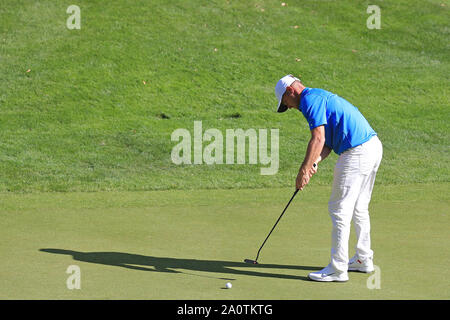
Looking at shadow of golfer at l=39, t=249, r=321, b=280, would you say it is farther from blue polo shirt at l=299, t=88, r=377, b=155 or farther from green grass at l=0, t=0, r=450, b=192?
green grass at l=0, t=0, r=450, b=192

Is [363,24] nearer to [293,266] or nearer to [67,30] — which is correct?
[67,30]

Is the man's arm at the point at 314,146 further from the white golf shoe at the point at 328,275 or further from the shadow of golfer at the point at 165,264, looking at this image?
the shadow of golfer at the point at 165,264

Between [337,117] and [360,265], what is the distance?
1.46 meters

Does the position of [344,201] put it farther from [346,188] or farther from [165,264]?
[165,264]

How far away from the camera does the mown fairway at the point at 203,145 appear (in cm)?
650

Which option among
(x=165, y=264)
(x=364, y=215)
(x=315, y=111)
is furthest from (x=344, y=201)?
(x=165, y=264)

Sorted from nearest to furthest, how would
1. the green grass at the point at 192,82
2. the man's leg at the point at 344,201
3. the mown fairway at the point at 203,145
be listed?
1. the man's leg at the point at 344,201
2. the mown fairway at the point at 203,145
3. the green grass at the point at 192,82

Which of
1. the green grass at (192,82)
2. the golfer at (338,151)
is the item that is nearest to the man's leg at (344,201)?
the golfer at (338,151)

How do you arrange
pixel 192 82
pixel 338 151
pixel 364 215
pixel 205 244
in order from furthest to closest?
pixel 192 82 → pixel 205 244 → pixel 364 215 → pixel 338 151

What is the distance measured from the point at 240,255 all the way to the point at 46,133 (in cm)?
877

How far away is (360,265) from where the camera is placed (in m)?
6.49

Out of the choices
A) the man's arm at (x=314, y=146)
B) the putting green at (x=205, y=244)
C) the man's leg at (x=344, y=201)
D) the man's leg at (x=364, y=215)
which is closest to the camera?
the putting green at (x=205, y=244)

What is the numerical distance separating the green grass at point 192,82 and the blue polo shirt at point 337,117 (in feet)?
18.8

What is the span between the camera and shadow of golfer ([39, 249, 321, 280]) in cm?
646
